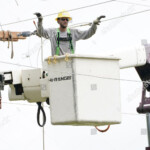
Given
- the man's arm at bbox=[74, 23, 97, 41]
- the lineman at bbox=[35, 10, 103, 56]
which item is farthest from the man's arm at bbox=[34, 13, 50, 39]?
the man's arm at bbox=[74, 23, 97, 41]

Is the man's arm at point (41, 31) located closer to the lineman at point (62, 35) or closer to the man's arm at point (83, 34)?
the lineman at point (62, 35)

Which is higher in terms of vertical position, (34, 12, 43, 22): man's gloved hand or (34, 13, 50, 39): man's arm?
(34, 12, 43, 22): man's gloved hand

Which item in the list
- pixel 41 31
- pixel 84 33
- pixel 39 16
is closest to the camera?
pixel 39 16

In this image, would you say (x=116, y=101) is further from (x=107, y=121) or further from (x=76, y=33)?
(x=76, y=33)

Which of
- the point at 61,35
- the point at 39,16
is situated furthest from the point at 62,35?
the point at 39,16

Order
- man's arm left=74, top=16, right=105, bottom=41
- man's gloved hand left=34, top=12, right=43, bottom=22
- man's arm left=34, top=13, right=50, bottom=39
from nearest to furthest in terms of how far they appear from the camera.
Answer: man's gloved hand left=34, top=12, right=43, bottom=22, man's arm left=34, top=13, right=50, bottom=39, man's arm left=74, top=16, right=105, bottom=41

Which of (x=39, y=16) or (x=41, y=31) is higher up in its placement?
(x=39, y=16)

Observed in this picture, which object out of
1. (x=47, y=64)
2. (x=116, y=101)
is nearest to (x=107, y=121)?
(x=116, y=101)

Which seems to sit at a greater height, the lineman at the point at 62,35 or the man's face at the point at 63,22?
the man's face at the point at 63,22

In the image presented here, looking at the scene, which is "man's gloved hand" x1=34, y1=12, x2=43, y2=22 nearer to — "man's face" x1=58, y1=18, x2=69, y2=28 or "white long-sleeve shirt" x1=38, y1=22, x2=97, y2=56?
"white long-sleeve shirt" x1=38, y1=22, x2=97, y2=56

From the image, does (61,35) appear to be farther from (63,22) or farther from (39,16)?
(39,16)

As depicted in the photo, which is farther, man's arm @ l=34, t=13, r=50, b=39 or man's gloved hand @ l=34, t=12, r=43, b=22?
man's arm @ l=34, t=13, r=50, b=39

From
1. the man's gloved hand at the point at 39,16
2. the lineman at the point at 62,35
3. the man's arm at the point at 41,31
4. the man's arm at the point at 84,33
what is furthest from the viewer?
the man's arm at the point at 84,33

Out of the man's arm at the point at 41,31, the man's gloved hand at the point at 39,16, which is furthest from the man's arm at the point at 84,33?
the man's gloved hand at the point at 39,16
